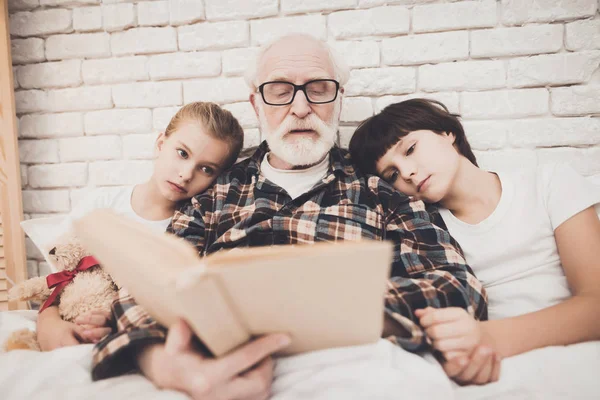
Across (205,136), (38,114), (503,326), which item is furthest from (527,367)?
(38,114)

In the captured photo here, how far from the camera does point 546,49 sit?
48.8 inches

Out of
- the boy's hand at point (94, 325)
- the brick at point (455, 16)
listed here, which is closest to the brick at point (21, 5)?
the boy's hand at point (94, 325)

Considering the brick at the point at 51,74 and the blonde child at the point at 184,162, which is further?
the brick at the point at 51,74

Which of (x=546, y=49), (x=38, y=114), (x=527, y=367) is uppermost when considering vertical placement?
(x=546, y=49)

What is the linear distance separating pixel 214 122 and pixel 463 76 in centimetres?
95

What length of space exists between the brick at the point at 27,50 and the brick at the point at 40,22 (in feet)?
0.10

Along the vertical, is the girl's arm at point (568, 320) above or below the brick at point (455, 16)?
below

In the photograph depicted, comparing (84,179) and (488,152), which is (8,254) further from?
(488,152)

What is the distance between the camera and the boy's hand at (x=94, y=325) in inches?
34.1

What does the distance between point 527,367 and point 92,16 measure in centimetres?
190

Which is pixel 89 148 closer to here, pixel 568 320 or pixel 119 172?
pixel 119 172

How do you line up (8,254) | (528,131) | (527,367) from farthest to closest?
(8,254) → (528,131) → (527,367)

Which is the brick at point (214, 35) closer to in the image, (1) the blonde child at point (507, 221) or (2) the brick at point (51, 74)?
(2) the brick at point (51, 74)

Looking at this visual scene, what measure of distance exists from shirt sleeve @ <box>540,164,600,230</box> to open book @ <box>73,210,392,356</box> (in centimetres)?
76
